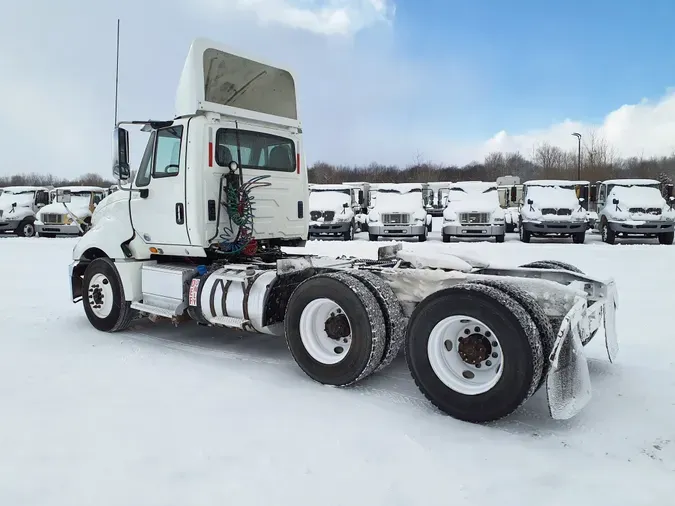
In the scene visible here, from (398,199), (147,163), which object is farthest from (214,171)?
(398,199)

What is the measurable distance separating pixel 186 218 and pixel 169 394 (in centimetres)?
212

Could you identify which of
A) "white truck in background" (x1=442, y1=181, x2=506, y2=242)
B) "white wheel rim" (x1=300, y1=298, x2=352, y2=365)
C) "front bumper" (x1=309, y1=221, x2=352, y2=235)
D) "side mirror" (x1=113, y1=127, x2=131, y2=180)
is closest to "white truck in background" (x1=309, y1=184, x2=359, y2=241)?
"front bumper" (x1=309, y1=221, x2=352, y2=235)

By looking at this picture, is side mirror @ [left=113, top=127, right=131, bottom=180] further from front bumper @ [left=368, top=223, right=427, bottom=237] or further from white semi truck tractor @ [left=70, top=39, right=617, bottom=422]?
front bumper @ [left=368, top=223, right=427, bottom=237]

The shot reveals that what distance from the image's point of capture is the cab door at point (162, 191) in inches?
241

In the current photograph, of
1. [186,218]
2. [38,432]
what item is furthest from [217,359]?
[38,432]

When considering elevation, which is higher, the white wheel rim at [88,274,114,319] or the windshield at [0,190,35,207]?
the windshield at [0,190,35,207]

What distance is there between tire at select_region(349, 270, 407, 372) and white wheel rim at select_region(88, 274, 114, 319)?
142 inches

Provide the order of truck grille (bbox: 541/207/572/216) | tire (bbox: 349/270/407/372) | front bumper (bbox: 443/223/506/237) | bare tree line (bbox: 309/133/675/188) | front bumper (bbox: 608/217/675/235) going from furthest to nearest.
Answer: bare tree line (bbox: 309/133/675/188) → truck grille (bbox: 541/207/572/216) → front bumper (bbox: 443/223/506/237) → front bumper (bbox: 608/217/675/235) → tire (bbox: 349/270/407/372)

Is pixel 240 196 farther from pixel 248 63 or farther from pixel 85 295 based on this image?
pixel 85 295

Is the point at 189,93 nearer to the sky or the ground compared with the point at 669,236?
nearer to the sky

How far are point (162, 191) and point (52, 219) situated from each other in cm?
1959

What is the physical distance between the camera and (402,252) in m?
5.52

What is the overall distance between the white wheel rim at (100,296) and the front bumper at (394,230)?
12.8 meters

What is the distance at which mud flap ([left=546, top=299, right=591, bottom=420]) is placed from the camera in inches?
146
